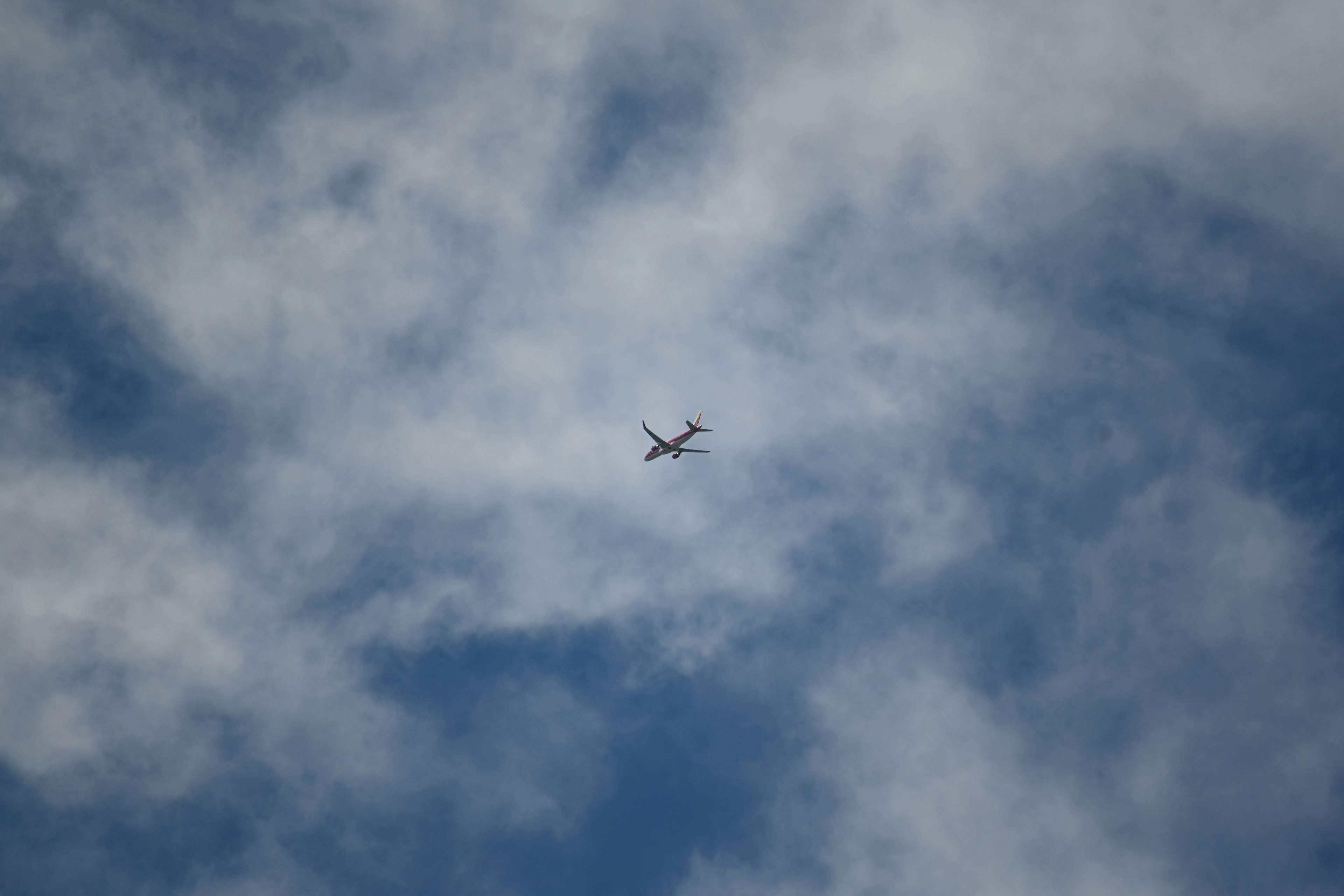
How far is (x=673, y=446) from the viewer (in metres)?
141

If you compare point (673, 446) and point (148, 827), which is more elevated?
point (673, 446)

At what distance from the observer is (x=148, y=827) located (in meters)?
200

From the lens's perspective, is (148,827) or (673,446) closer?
(673,446)

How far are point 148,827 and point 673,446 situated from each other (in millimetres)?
154273
